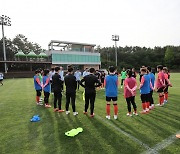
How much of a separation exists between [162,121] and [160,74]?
296 cm

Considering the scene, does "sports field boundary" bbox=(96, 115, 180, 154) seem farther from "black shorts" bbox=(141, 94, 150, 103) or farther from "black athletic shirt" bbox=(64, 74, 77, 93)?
"black athletic shirt" bbox=(64, 74, 77, 93)

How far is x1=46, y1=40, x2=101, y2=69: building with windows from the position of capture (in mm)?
55688

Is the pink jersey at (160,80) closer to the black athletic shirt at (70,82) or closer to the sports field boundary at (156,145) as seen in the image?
the sports field boundary at (156,145)

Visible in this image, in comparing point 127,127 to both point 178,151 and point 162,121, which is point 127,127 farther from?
point 178,151

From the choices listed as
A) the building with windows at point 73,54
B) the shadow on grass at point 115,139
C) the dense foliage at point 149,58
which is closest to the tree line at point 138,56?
the dense foliage at point 149,58

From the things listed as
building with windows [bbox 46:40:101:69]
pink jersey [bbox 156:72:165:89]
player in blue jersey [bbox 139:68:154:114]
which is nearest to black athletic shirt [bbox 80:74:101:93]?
player in blue jersey [bbox 139:68:154:114]

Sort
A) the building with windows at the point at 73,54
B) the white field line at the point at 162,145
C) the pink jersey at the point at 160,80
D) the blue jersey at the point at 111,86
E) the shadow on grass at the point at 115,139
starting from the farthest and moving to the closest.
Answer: the building with windows at the point at 73,54 < the pink jersey at the point at 160,80 < the blue jersey at the point at 111,86 < the shadow on grass at the point at 115,139 < the white field line at the point at 162,145

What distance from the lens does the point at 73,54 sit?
2307 inches

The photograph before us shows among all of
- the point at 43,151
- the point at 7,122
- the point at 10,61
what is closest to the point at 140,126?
the point at 43,151

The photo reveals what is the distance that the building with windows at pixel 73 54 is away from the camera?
183 ft

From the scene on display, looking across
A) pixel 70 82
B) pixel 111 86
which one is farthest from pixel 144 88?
pixel 70 82

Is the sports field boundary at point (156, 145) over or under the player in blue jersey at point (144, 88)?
under

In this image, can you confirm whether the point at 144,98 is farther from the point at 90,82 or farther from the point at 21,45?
the point at 21,45

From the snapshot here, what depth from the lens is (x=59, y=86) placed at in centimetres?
807
